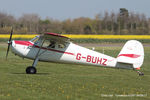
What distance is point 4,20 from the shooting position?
286ft

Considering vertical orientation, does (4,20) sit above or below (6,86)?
above

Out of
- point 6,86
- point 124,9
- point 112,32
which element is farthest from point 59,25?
point 6,86

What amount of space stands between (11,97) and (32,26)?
7458 cm

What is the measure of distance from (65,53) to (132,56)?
3.45 metres

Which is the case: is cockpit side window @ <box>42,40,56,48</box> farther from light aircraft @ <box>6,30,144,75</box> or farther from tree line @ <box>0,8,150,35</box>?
tree line @ <box>0,8,150,35</box>

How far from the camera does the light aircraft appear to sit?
17.5 meters

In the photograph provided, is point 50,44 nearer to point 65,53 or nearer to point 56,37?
point 56,37

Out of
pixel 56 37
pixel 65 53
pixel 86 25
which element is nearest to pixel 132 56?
pixel 65 53

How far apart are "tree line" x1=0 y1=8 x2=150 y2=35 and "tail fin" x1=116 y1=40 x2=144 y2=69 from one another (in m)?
60.0

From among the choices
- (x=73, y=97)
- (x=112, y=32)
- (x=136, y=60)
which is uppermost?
(x=112, y=32)

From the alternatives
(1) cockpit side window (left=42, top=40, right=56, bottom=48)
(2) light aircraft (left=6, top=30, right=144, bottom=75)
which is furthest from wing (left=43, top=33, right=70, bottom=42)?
(1) cockpit side window (left=42, top=40, right=56, bottom=48)

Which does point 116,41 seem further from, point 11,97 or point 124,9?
point 11,97

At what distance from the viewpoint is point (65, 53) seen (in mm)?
17766

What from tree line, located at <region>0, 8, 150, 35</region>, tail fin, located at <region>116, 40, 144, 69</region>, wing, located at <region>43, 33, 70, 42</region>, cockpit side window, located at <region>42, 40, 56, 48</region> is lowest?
tail fin, located at <region>116, 40, 144, 69</region>
